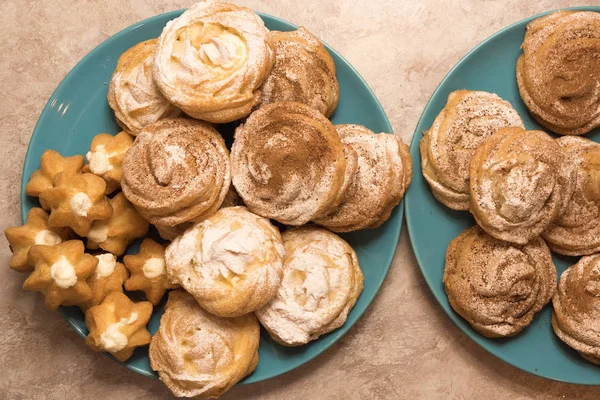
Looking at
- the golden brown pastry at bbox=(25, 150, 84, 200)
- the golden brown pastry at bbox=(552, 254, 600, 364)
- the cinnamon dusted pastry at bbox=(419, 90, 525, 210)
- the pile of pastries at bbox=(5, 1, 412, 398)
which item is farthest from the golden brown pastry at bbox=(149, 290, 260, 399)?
the golden brown pastry at bbox=(552, 254, 600, 364)

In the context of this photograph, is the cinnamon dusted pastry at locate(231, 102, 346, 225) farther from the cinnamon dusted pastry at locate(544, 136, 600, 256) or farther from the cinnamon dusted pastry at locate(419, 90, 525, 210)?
the cinnamon dusted pastry at locate(544, 136, 600, 256)

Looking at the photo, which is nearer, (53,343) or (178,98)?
(178,98)

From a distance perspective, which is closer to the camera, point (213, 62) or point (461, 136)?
point (213, 62)

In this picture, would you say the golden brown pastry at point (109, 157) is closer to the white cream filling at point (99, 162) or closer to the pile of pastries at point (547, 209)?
the white cream filling at point (99, 162)

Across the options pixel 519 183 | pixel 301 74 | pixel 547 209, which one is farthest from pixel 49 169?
pixel 547 209

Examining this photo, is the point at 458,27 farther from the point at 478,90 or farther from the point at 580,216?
the point at 580,216

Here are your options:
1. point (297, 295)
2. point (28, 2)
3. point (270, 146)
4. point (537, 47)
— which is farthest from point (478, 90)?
point (28, 2)

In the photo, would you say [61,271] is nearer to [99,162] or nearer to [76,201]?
[76,201]
